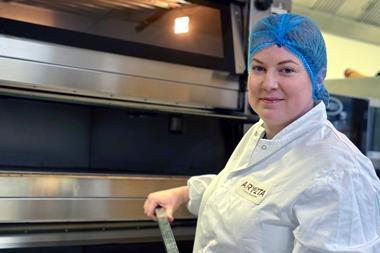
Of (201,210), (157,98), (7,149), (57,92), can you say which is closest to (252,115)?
(157,98)

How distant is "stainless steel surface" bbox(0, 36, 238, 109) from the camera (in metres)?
0.99

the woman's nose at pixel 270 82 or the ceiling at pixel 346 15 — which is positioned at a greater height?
the ceiling at pixel 346 15

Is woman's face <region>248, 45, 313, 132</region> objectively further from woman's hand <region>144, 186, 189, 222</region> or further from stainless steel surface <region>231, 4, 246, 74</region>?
stainless steel surface <region>231, 4, 246, 74</region>

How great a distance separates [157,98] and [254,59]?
412 millimetres

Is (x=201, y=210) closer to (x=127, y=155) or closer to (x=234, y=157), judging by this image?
(x=234, y=157)

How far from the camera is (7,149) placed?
3.98 feet

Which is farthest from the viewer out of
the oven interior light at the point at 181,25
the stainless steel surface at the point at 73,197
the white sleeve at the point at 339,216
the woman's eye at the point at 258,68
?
the oven interior light at the point at 181,25

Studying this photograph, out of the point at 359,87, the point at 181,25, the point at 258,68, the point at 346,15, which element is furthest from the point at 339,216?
the point at 346,15

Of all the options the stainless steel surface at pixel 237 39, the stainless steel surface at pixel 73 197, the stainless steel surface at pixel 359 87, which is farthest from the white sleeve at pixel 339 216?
the stainless steel surface at pixel 359 87

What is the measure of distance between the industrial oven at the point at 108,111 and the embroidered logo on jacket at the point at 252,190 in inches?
14.8

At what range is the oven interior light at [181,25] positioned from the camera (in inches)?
47.9

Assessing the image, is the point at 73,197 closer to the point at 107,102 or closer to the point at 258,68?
the point at 107,102

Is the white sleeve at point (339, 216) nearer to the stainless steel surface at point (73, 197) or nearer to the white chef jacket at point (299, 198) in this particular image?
the white chef jacket at point (299, 198)

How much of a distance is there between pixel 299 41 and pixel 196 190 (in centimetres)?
43
